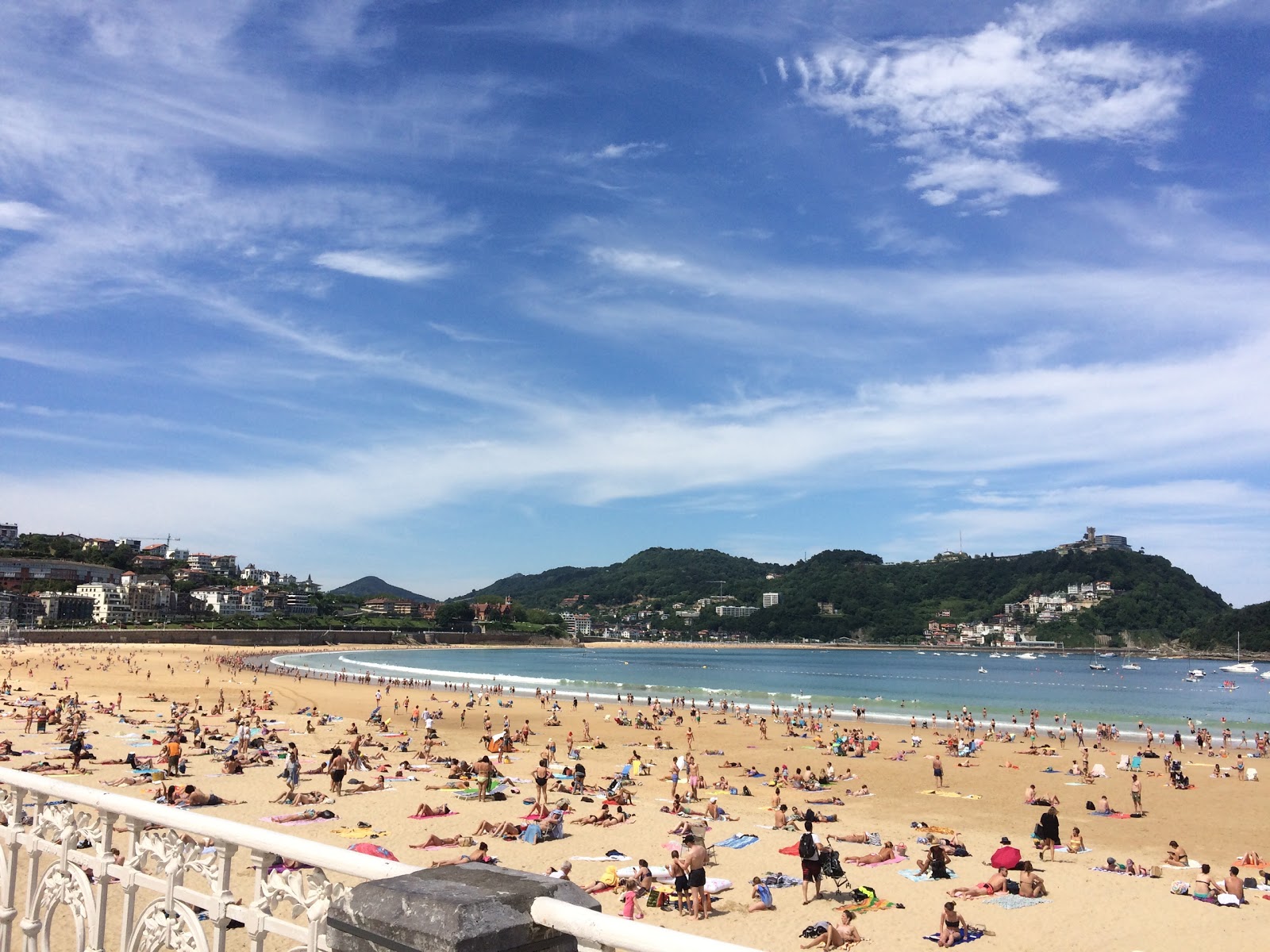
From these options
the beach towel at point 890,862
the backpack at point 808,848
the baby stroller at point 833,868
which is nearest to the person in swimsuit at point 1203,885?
the beach towel at point 890,862

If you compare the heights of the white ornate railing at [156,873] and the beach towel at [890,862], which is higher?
the white ornate railing at [156,873]

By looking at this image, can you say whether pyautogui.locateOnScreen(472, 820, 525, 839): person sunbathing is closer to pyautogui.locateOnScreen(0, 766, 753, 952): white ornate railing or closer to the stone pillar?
pyautogui.locateOnScreen(0, 766, 753, 952): white ornate railing

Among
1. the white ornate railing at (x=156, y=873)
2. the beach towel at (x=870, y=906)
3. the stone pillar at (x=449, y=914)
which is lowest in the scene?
the beach towel at (x=870, y=906)

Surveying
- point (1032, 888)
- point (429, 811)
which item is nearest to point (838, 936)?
point (1032, 888)

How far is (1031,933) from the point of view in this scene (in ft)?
38.7

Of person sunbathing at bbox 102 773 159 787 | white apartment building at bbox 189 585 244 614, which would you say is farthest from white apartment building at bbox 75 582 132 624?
person sunbathing at bbox 102 773 159 787

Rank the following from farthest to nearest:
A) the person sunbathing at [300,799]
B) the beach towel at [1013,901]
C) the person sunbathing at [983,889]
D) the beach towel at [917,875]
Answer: the person sunbathing at [300,799], the beach towel at [917,875], the person sunbathing at [983,889], the beach towel at [1013,901]

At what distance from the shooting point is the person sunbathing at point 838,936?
36.2 ft

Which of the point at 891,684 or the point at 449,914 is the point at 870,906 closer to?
the point at 449,914

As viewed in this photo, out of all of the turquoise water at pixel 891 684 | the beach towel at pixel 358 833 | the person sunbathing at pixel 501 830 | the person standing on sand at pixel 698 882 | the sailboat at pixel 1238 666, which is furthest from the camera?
the sailboat at pixel 1238 666

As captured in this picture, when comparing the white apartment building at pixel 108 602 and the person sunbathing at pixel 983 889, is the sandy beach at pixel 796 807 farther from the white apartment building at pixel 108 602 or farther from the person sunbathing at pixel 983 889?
the white apartment building at pixel 108 602

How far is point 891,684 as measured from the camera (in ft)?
269

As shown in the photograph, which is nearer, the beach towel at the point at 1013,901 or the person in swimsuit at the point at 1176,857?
the beach towel at the point at 1013,901

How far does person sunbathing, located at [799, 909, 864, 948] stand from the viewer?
1103 centimetres
